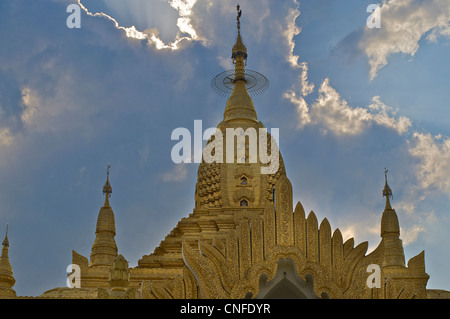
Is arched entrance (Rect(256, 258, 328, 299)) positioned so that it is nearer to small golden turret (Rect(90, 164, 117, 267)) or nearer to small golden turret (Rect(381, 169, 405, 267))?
small golden turret (Rect(381, 169, 405, 267))

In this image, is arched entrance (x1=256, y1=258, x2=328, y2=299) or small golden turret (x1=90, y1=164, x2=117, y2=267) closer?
arched entrance (x1=256, y1=258, x2=328, y2=299)

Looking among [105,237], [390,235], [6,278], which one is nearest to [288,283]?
[6,278]

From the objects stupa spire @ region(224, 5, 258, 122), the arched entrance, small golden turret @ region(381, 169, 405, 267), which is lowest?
the arched entrance

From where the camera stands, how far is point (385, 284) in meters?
17.4

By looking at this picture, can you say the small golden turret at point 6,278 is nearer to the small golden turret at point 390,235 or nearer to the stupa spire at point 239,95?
the stupa spire at point 239,95

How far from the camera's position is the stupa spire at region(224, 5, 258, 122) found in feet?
96.0
